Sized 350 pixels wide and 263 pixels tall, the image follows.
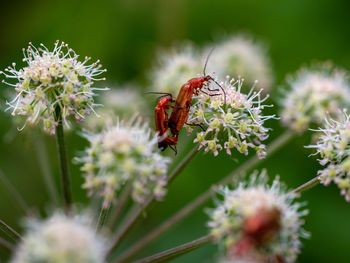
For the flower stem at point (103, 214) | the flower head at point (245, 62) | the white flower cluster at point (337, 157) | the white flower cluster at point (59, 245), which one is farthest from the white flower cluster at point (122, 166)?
the flower head at point (245, 62)

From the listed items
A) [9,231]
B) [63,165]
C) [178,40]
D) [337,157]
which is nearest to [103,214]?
[63,165]

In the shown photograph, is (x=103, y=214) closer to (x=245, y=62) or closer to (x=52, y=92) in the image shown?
(x=52, y=92)

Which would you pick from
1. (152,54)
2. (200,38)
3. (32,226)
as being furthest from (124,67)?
(32,226)

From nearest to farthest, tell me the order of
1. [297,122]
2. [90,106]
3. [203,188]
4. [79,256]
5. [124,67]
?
[79,256], [90,106], [297,122], [203,188], [124,67]

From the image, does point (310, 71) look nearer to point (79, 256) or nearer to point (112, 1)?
point (112, 1)

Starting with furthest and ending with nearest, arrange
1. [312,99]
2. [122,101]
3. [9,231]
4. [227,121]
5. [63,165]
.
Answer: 1. [122,101]
2. [312,99]
3. [227,121]
4. [63,165]
5. [9,231]

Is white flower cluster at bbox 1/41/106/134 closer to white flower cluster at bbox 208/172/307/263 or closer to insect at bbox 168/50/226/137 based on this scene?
insect at bbox 168/50/226/137

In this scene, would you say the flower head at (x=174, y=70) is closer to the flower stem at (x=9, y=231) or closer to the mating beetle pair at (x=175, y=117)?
the mating beetle pair at (x=175, y=117)
